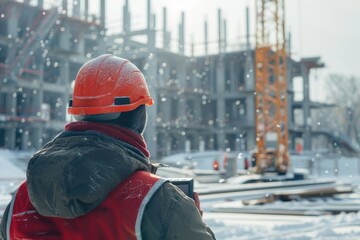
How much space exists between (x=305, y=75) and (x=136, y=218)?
4856 cm

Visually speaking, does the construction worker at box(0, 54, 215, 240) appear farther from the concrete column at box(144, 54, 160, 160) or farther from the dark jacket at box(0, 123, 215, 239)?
the concrete column at box(144, 54, 160, 160)

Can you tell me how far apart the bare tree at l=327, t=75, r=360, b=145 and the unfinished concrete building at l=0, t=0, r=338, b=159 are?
52.8 ft

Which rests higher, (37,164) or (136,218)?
(37,164)

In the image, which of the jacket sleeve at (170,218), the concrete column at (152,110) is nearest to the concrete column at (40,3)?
the concrete column at (152,110)

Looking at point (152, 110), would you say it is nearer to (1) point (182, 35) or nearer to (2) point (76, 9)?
(1) point (182, 35)

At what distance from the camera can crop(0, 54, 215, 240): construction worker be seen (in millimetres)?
1229

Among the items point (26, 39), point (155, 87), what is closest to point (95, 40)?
point (155, 87)

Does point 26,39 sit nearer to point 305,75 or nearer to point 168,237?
point 305,75

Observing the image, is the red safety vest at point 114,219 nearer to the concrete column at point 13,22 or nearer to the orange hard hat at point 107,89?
the orange hard hat at point 107,89

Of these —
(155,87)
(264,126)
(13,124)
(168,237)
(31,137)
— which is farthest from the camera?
(155,87)

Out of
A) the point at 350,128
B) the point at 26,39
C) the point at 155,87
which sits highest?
the point at 26,39

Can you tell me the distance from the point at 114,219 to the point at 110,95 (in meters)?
0.40

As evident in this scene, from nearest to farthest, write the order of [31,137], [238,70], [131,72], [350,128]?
[131,72] → [31,137] → [238,70] → [350,128]

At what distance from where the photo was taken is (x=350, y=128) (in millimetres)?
59188
